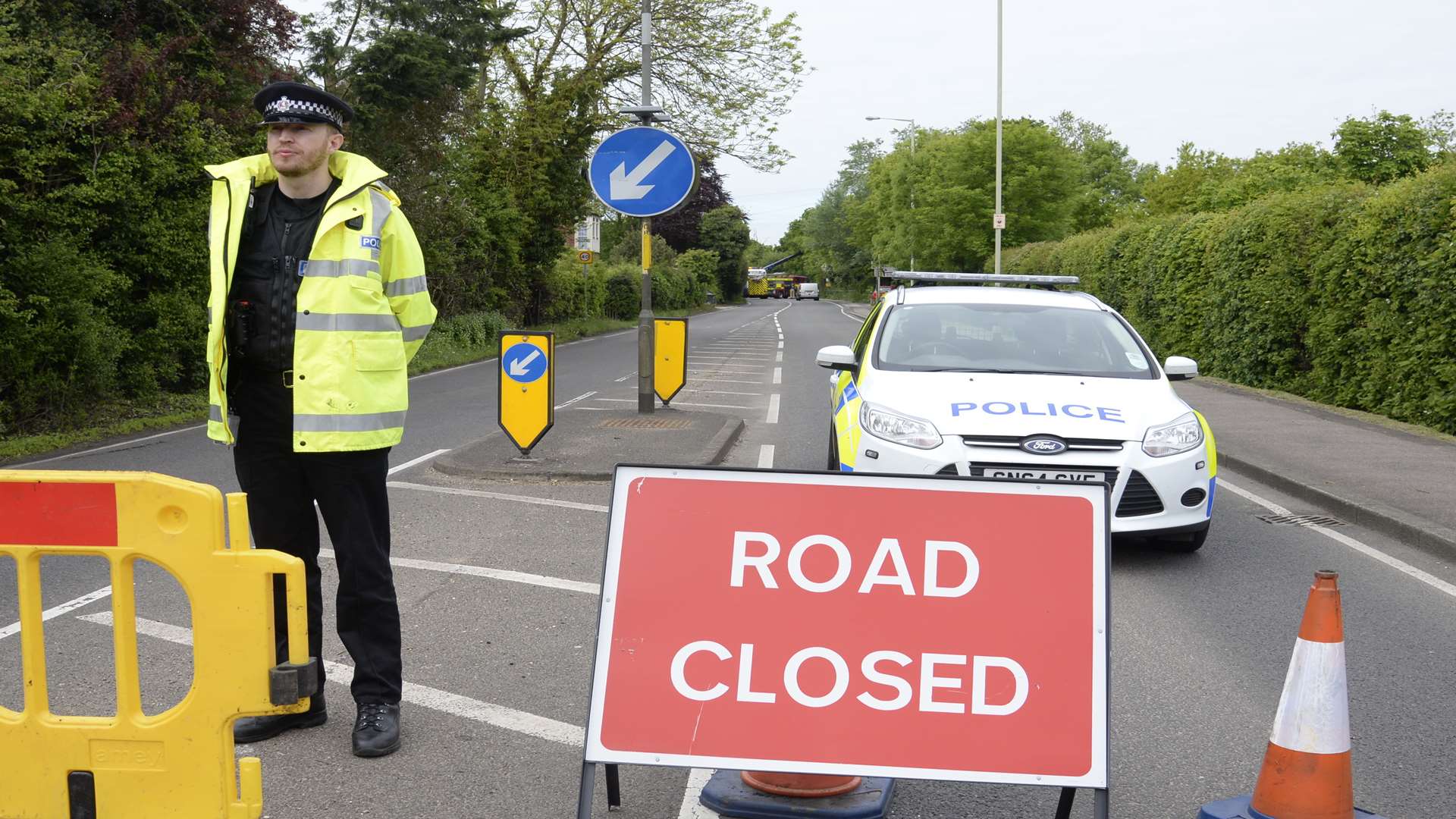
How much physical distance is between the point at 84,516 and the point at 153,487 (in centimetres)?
20

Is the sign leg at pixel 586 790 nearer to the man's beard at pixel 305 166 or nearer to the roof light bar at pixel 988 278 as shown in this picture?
the man's beard at pixel 305 166

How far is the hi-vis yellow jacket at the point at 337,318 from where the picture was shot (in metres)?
3.90

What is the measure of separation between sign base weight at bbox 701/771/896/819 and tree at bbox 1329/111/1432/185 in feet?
123

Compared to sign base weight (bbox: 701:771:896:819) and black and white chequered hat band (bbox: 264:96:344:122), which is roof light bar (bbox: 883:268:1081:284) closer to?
black and white chequered hat band (bbox: 264:96:344:122)

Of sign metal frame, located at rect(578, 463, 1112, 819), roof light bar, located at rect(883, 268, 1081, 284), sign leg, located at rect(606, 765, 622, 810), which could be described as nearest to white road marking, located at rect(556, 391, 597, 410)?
roof light bar, located at rect(883, 268, 1081, 284)

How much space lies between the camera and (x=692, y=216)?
75188 mm

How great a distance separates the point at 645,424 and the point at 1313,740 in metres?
9.44

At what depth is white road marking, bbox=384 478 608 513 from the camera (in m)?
8.43

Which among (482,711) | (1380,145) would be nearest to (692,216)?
(1380,145)

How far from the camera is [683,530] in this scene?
11.3ft

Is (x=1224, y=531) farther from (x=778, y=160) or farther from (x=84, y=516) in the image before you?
(x=778, y=160)

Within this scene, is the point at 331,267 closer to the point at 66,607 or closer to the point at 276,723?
the point at 276,723

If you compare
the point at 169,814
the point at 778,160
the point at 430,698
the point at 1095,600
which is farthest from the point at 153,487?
the point at 778,160

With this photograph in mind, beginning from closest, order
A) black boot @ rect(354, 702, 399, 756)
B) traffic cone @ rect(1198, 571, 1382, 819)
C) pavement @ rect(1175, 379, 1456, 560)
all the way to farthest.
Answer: traffic cone @ rect(1198, 571, 1382, 819) → black boot @ rect(354, 702, 399, 756) → pavement @ rect(1175, 379, 1456, 560)
